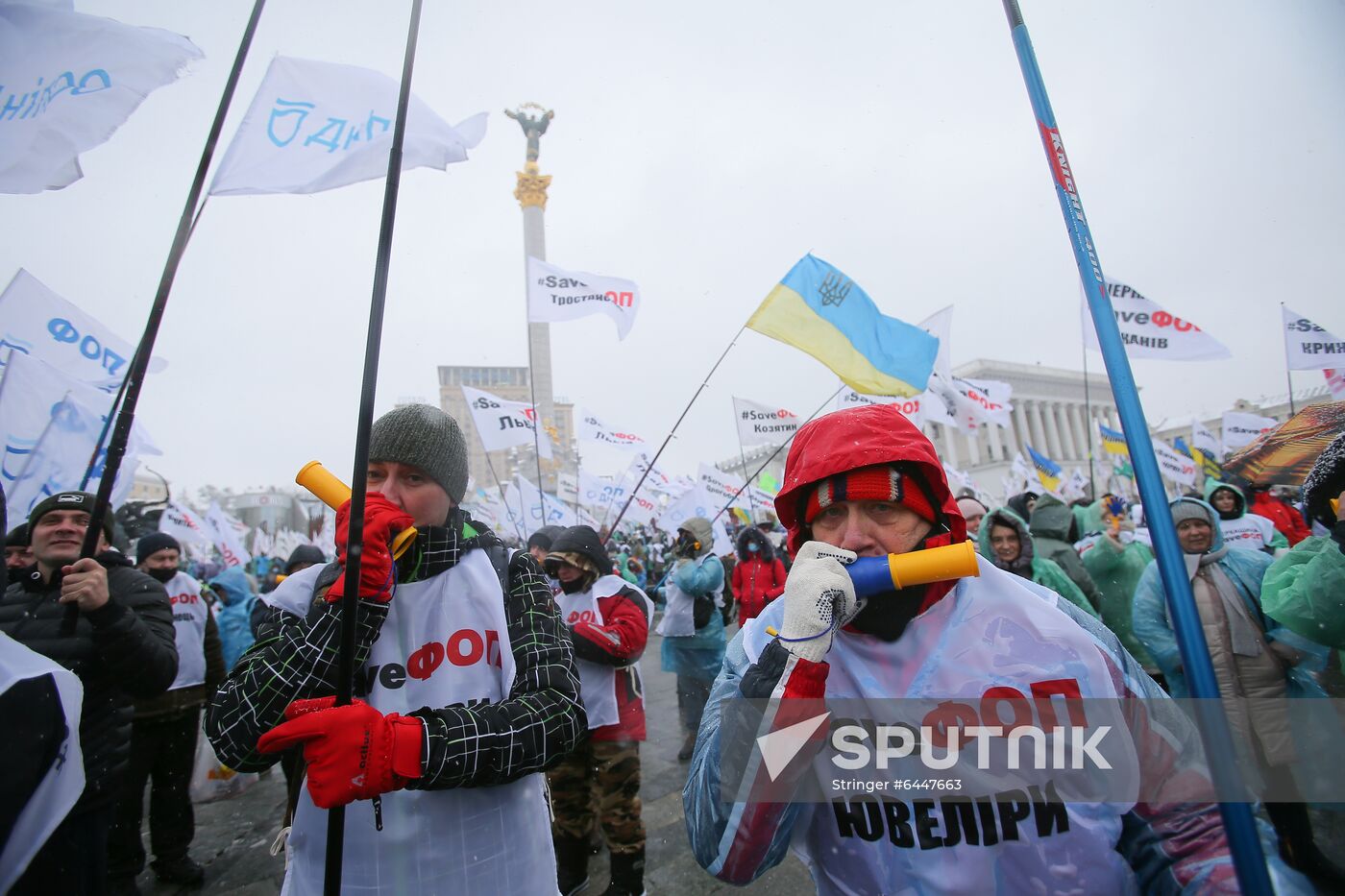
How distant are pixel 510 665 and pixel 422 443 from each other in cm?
68

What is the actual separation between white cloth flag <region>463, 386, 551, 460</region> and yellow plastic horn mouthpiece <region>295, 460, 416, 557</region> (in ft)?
22.2

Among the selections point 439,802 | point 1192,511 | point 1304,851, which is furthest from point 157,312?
point 1304,851

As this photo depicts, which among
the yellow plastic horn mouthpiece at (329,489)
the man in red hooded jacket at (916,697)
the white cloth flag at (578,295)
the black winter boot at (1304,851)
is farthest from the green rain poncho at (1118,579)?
the white cloth flag at (578,295)

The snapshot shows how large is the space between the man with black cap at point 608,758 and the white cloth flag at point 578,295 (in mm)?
4492

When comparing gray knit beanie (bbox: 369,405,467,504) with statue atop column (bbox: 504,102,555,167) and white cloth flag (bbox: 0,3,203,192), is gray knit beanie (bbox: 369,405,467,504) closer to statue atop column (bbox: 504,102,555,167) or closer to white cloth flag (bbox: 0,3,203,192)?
white cloth flag (bbox: 0,3,203,192)

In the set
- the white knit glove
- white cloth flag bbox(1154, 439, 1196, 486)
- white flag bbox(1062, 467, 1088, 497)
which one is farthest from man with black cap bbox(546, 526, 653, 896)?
white flag bbox(1062, 467, 1088, 497)

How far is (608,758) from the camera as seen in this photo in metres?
3.36

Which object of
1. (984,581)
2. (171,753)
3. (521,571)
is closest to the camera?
(984,581)

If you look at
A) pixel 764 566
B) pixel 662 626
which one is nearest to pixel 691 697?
pixel 662 626

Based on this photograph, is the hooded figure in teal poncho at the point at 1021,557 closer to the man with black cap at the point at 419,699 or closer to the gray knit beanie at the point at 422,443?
the man with black cap at the point at 419,699

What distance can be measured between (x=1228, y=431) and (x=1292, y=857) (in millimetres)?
10186

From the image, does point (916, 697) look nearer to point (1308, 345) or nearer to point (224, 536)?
point (1308, 345)

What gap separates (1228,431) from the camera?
1041 cm

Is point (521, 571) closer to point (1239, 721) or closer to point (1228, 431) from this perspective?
point (1239, 721)
